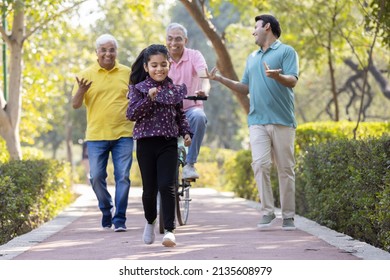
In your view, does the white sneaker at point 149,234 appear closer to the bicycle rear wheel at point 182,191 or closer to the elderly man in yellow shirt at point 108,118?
the bicycle rear wheel at point 182,191

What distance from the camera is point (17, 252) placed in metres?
7.96

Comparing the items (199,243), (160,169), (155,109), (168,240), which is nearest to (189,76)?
(155,109)

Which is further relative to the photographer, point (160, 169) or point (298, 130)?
point (298, 130)

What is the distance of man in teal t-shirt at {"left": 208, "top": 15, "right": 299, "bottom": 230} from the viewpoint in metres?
9.87

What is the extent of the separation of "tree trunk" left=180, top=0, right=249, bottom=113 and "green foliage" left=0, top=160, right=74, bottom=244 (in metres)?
3.54

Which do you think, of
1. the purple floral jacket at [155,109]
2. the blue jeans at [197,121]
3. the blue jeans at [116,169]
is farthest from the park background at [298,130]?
the purple floral jacket at [155,109]

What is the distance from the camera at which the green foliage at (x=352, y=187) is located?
8.20 metres

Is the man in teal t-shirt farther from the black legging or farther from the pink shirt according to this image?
the black legging

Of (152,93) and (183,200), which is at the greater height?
(152,93)

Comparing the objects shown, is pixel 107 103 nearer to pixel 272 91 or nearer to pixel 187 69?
pixel 187 69

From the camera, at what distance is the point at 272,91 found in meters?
9.90

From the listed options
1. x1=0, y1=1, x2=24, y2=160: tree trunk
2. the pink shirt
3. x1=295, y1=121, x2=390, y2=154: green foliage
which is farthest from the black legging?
x1=0, y1=1, x2=24, y2=160: tree trunk

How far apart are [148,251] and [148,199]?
1.75 ft

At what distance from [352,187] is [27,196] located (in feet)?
12.1
